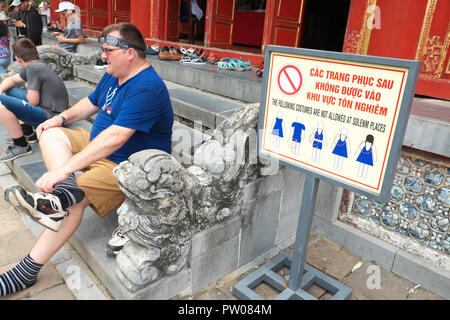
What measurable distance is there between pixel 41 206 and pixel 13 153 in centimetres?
208

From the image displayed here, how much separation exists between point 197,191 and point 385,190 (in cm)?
107

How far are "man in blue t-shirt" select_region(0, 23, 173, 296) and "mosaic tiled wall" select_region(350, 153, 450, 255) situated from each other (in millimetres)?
1890

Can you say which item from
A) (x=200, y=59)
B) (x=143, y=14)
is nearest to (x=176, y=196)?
(x=200, y=59)

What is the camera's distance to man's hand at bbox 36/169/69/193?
1990mm

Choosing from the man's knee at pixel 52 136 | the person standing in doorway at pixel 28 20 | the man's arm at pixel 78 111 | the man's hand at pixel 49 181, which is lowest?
the man's hand at pixel 49 181

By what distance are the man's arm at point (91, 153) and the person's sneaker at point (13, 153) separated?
194cm

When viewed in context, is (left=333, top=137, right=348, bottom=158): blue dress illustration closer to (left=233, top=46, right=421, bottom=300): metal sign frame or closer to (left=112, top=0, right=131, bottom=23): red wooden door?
(left=233, top=46, right=421, bottom=300): metal sign frame

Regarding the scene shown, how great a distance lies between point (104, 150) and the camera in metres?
2.18

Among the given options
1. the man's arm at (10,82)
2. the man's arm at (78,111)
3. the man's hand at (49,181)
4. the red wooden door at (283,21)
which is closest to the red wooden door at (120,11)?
the red wooden door at (283,21)

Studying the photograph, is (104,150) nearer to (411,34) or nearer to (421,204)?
(421,204)

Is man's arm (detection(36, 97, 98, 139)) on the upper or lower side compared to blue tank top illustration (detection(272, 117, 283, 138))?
lower

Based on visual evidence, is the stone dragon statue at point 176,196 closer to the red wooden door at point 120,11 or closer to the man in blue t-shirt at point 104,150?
→ the man in blue t-shirt at point 104,150

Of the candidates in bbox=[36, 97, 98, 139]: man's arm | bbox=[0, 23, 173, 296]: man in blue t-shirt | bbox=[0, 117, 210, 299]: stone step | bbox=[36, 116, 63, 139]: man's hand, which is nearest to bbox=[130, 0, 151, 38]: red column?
bbox=[0, 117, 210, 299]: stone step

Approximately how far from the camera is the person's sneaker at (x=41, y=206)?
6.41 feet
